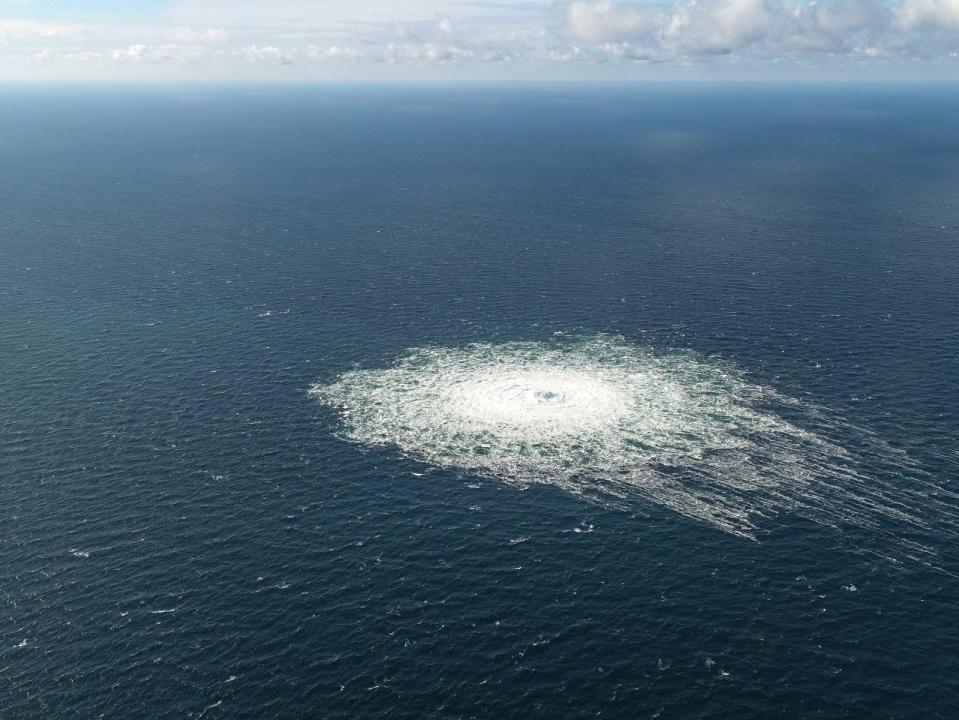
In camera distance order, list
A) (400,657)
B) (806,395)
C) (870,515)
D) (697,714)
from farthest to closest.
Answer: (806,395) → (870,515) → (400,657) → (697,714)

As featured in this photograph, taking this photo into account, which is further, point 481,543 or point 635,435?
point 635,435

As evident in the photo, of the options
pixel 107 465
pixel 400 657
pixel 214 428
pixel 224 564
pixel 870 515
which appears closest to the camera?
pixel 400 657

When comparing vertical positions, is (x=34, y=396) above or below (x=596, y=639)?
above

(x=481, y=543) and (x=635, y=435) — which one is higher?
(x=635, y=435)

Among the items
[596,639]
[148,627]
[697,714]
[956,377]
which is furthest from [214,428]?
[956,377]

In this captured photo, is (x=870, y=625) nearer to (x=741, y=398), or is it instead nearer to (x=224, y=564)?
(x=741, y=398)

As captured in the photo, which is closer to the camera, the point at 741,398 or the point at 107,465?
the point at 107,465

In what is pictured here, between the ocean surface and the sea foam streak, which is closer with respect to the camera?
the ocean surface

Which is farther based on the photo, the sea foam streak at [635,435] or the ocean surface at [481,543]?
the sea foam streak at [635,435]
